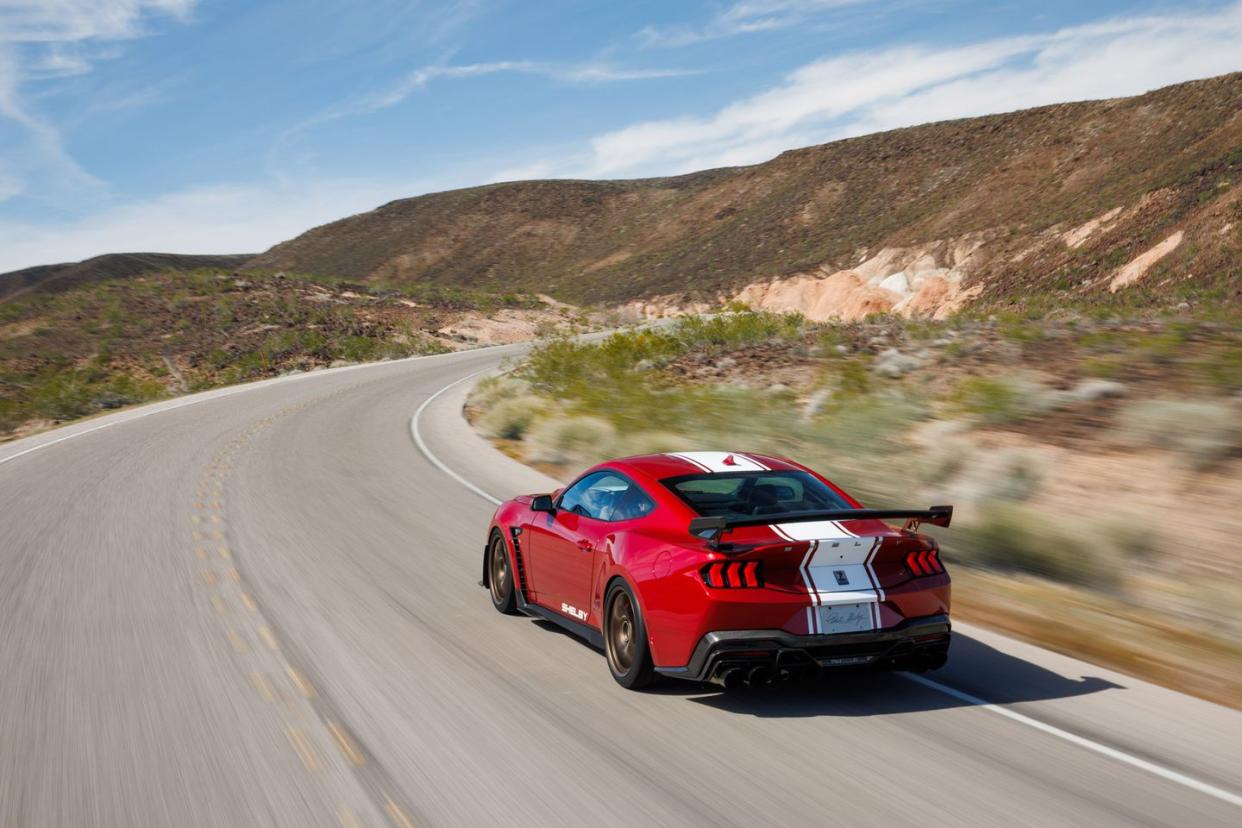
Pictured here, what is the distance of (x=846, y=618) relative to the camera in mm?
5836

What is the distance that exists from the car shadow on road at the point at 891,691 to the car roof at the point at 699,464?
1273 mm

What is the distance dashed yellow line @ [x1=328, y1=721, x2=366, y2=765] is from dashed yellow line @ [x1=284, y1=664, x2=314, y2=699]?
580mm

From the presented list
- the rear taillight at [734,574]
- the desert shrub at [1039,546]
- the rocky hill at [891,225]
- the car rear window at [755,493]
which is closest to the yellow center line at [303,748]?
the rear taillight at [734,574]

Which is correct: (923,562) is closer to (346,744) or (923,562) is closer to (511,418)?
(346,744)

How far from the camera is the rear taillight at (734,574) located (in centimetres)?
579

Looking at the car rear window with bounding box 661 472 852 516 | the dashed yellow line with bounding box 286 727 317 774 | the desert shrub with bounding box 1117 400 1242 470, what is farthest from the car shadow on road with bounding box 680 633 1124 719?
the desert shrub with bounding box 1117 400 1242 470

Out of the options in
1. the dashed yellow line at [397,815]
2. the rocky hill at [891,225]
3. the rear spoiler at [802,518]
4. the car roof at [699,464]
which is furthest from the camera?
the rocky hill at [891,225]

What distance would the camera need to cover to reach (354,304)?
5725 cm

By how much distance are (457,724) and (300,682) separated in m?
1.31

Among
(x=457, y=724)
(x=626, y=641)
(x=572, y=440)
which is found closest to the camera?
(x=457, y=724)

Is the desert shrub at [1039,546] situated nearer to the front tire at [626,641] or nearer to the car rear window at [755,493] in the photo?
the car rear window at [755,493]

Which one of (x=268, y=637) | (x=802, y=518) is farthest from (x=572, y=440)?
(x=802, y=518)

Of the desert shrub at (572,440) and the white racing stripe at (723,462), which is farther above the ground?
the white racing stripe at (723,462)

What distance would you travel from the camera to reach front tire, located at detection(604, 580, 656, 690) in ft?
20.4
